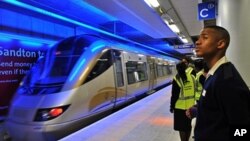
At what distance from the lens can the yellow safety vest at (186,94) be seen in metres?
4.04

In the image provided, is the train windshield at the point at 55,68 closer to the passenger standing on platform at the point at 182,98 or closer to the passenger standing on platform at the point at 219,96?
the passenger standing on platform at the point at 182,98

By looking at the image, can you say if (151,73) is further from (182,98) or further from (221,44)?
(221,44)

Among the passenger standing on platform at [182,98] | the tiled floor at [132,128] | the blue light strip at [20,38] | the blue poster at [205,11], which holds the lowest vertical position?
the tiled floor at [132,128]

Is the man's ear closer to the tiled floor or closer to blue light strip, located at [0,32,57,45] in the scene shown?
the tiled floor

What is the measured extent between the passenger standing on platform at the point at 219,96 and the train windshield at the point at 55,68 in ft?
16.5

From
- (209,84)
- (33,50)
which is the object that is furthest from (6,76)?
(209,84)

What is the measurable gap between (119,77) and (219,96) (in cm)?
752

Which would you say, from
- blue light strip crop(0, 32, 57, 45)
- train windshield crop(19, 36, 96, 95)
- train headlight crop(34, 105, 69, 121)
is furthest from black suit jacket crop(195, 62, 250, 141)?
blue light strip crop(0, 32, 57, 45)

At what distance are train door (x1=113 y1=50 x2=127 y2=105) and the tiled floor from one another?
5.72ft

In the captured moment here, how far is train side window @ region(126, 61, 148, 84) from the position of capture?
10350 mm

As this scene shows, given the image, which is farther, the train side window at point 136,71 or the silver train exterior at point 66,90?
the train side window at point 136,71

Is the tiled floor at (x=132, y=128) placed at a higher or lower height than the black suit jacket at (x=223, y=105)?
lower

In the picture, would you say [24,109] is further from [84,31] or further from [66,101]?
[84,31]

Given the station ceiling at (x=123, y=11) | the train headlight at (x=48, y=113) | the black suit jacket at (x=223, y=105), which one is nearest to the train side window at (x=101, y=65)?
the train headlight at (x=48, y=113)
